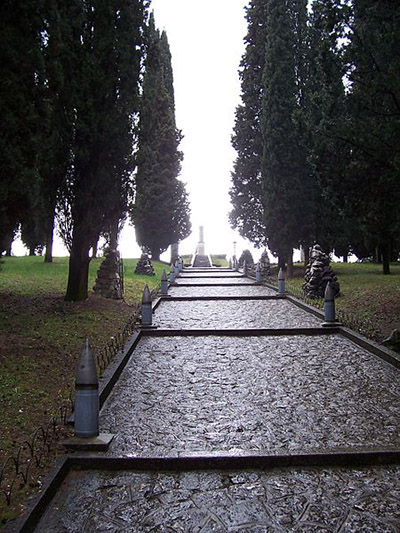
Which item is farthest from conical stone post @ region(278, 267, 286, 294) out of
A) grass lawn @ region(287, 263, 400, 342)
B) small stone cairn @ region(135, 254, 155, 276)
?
small stone cairn @ region(135, 254, 155, 276)

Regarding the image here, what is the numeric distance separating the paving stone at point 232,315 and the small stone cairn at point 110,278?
1.41 metres

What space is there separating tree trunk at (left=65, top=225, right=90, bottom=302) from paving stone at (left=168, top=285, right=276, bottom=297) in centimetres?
603

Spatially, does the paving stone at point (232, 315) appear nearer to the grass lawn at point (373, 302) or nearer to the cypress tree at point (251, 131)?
the grass lawn at point (373, 302)

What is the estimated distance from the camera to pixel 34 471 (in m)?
4.51

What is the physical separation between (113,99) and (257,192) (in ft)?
50.2

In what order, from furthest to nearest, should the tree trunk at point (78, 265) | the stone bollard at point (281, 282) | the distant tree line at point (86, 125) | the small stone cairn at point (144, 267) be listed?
the small stone cairn at point (144, 267) → the stone bollard at point (281, 282) → the tree trunk at point (78, 265) → the distant tree line at point (86, 125)

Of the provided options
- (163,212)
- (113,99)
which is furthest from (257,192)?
(113,99)

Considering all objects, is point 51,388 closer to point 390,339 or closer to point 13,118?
point 13,118

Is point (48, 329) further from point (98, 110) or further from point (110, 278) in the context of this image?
point (98, 110)

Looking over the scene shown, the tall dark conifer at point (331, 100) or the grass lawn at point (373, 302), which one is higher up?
the tall dark conifer at point (331, 100)

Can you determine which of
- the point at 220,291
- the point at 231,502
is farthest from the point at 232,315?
the point at 231,502

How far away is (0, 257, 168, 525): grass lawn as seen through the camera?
5.81 m

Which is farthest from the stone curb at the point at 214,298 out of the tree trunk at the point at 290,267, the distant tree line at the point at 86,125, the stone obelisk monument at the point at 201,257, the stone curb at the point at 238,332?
the stone obelisk monument at the point at 201,257

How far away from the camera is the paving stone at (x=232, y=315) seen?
12289 millimetres
